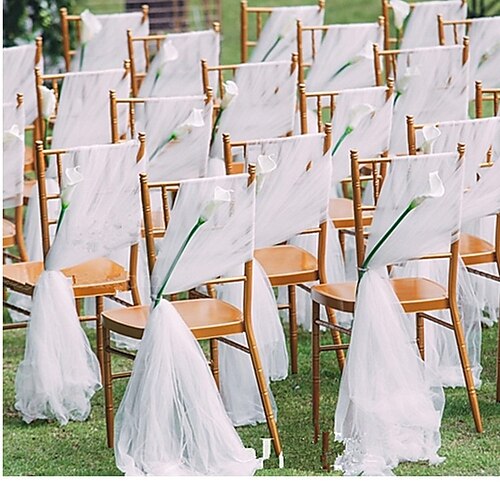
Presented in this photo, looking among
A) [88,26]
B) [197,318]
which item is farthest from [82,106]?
[197,318]

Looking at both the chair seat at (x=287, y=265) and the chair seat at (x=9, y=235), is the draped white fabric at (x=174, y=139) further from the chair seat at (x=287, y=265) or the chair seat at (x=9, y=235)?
the chair seat at (x=9, y=235)

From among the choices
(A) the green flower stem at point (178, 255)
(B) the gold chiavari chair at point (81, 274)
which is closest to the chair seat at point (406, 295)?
(A) the green flower stem at point (178, 255)

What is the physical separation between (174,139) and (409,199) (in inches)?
49.6

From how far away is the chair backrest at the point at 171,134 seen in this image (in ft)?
17.7

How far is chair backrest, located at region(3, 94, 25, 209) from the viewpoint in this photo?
17.7 ft

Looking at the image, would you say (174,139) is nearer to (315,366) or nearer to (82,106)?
(82,106)

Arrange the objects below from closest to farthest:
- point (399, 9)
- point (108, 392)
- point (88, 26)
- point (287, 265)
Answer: point (108, 392), point (287, 265), point (399, 9), point (88, 26)

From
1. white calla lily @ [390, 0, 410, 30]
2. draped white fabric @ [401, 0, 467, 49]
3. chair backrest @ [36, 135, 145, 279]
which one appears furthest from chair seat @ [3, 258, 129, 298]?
draped white fabric @ [401, 0, 467, 49]

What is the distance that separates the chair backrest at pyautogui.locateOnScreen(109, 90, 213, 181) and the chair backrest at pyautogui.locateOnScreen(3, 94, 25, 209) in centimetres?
40

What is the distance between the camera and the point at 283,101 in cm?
Result: 594

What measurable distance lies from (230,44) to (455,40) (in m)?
6.11

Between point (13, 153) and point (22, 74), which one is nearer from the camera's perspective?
point (13, 153)

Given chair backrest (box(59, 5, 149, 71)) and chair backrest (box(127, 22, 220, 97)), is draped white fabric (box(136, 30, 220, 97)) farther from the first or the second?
chair backrest (box(59, 5, 149, 71))

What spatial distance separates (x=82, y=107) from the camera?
6.00 meters
